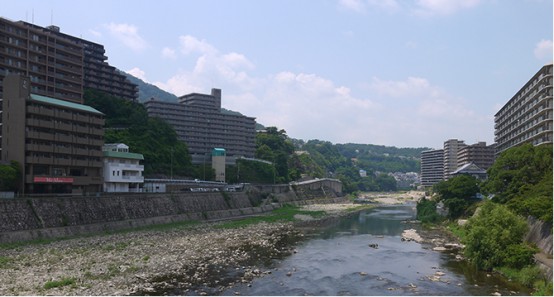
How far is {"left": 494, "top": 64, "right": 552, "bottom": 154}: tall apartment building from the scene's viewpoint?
187ft

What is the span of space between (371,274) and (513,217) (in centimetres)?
1023

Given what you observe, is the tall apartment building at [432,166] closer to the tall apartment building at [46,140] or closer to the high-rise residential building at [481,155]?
the high-rise residential building at [481,155]

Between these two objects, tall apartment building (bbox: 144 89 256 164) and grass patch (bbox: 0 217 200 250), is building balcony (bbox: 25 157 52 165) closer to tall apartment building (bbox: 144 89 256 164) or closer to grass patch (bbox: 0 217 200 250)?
grass patch (bbox: 0 217 200 250)

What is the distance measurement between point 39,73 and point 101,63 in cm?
2829

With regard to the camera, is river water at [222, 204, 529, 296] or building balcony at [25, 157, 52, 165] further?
building balcony at [25, 157, 52, 165]

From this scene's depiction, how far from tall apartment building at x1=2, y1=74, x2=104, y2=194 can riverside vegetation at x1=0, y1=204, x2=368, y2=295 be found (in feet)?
34.1

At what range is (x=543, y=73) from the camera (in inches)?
2297

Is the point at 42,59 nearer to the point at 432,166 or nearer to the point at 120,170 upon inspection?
the point at 120,170

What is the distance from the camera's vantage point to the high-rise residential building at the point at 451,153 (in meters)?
170

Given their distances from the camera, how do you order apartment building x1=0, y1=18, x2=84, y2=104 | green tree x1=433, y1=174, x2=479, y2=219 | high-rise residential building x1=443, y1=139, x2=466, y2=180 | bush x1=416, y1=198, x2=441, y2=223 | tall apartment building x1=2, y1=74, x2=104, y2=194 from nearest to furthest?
tall apartment building x1=2, y1=74, x2=104, y2=194 < green tree x1=433, y1=174, x2=479, y2=219 < apartment building x1=0, y1=18, x2=84, y2=104 < bush x1=416, y1=198, x2=441, y2=223 < high-rise residential building x1=443, y1=139, x2=466, y2=180

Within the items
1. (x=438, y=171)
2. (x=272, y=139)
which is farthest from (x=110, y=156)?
(x=438, y=171)

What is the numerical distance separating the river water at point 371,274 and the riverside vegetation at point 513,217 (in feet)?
3.82

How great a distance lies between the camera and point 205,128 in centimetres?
11419

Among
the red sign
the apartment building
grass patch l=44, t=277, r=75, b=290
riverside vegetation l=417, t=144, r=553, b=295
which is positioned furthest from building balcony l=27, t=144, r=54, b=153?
riverside vegetation l=417, t=144, r=553, b=295
